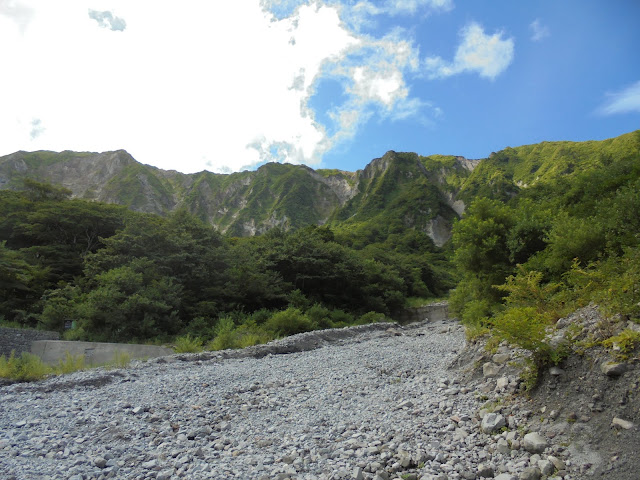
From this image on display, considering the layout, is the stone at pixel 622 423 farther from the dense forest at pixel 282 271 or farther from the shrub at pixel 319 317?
the shrub at pixel 319 317

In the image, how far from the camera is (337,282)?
110 feet

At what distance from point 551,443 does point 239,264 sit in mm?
24648

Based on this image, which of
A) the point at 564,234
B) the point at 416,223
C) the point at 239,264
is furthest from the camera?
the point at 416,223

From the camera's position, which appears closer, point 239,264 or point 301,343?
point 301,343

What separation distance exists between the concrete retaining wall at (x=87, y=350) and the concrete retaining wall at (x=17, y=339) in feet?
0.84

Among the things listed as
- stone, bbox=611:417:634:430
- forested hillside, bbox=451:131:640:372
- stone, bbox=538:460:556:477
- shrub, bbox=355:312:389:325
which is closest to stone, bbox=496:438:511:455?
stone, bbox=538:460:556:477

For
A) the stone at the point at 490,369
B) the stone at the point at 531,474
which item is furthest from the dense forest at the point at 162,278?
the stone at the point at 531,474

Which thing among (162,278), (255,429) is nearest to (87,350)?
(162,278)

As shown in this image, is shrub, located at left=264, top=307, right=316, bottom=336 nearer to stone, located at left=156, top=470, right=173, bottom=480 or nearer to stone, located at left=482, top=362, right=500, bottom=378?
stone, located at left=482, top=362, right=500, bottom=378

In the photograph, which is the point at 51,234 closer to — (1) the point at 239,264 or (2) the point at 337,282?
(1) the point at 239,264

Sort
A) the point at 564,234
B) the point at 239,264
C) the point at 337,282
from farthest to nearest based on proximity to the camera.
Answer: the point at 337,282 → the point at 239,264 → the point at 564,234

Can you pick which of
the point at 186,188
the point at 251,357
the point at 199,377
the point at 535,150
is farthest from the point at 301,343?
the point at 186,188

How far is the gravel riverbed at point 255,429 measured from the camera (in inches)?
165

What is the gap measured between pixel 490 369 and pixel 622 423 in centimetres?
294
